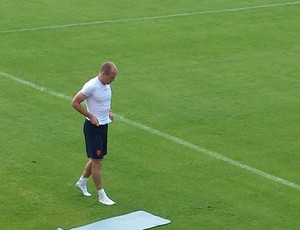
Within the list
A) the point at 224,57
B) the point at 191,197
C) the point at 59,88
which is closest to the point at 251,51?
the point at 224,57

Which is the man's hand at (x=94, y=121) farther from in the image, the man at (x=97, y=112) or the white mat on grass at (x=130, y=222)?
the white mat on grass at (x=130, y=222)

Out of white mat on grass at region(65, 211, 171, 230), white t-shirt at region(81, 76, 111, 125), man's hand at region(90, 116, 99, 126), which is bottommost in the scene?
white mat on grass at region(65, 211, 171, 230)

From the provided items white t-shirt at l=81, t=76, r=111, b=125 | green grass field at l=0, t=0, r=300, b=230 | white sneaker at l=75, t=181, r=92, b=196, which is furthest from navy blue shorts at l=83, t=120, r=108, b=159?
green grass field at l=0, t=0, r=300, b=230

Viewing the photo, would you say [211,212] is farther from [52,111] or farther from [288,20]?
[288,20]

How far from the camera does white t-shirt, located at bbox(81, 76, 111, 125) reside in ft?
42.2

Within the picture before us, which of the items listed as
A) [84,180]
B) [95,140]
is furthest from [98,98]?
[84,180]

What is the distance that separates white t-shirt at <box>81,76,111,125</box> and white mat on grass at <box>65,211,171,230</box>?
1.27 metres

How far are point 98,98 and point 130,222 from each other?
1.66m

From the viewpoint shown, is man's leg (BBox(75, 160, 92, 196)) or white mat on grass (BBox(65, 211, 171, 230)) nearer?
white mat on grass (BBox(65, 211, 171, 230))

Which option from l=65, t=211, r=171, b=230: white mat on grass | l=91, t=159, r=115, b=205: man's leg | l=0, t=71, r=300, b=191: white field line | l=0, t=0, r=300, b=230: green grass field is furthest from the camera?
l=0, t=71, r=300, b=191: white field line

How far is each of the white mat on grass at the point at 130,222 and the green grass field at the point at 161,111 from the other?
0.17 m

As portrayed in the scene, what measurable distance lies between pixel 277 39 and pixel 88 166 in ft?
32.0

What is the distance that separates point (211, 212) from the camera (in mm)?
12953

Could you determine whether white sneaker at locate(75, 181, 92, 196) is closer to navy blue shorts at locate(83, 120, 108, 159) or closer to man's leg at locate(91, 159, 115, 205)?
man's leg at locate(91, 159, 115, 205)
